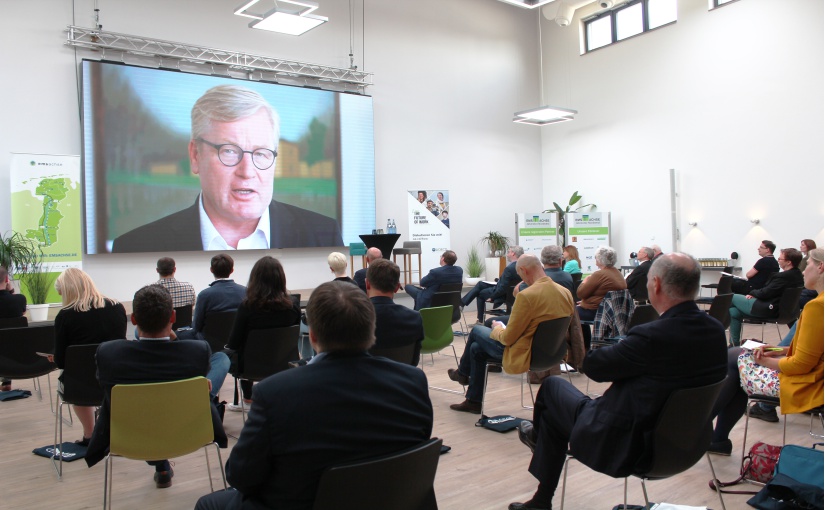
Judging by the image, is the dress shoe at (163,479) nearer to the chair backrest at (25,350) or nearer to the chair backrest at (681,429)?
the chair backrest at (25,350)

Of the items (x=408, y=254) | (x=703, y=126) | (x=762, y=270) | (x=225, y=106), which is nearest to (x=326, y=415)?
(x=762, y=270)

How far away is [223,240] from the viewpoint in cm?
1009

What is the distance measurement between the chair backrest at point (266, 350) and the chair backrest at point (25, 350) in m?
1.48

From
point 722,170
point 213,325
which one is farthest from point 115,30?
point 722,170

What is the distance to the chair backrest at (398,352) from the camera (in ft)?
13.1

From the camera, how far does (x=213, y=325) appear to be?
4906 millimetres

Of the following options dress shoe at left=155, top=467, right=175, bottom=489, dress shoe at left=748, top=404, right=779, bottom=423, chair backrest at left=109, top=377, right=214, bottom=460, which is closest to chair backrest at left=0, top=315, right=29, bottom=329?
dress shoe at left=155, top=467, right=175, bottom=489

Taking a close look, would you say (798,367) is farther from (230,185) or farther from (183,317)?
(230,185)

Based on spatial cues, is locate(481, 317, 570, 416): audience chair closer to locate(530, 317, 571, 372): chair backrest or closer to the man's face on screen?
locate(530, 317, 571, 372): chair backrest

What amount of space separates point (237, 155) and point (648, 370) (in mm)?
8665

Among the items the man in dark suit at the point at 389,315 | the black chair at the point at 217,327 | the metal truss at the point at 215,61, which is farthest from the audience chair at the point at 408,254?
the man in dark suit at the point at 389,315

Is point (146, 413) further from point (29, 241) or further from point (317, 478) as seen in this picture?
point (29, 241)

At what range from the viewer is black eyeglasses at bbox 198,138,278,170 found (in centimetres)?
1003

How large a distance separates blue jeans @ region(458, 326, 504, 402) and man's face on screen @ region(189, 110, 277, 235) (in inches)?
237
